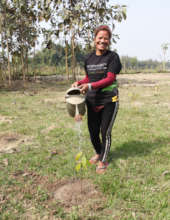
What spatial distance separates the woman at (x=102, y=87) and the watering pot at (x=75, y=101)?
0.28 ft

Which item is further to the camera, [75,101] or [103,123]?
[103,123]

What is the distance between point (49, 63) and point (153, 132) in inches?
1744

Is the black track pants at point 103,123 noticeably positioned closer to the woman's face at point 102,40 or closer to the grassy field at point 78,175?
the grassy field at point 78,175

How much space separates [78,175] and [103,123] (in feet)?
2.57

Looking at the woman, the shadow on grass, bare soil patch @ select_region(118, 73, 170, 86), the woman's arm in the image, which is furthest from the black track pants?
bare soil patch @ select_region(118, 73, 170, 86)

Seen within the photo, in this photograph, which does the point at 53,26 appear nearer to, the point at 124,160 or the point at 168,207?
the point at 124,160

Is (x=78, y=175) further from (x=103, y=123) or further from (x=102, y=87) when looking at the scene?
(x=102, y=87)

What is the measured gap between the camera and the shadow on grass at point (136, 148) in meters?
3.71

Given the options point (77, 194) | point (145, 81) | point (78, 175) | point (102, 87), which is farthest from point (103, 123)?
point (145, 81)

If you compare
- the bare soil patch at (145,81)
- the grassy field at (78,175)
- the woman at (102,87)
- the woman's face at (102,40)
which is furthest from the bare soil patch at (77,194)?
the bare soil patch at (145,81)

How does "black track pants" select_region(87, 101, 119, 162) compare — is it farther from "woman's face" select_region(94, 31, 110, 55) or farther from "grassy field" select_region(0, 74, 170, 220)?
"woman's face" select_region(94, 31, 110, 55)

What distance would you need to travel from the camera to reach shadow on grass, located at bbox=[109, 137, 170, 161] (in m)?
3.71

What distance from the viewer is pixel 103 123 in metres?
3.02

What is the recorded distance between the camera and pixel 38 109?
23.9 feet
